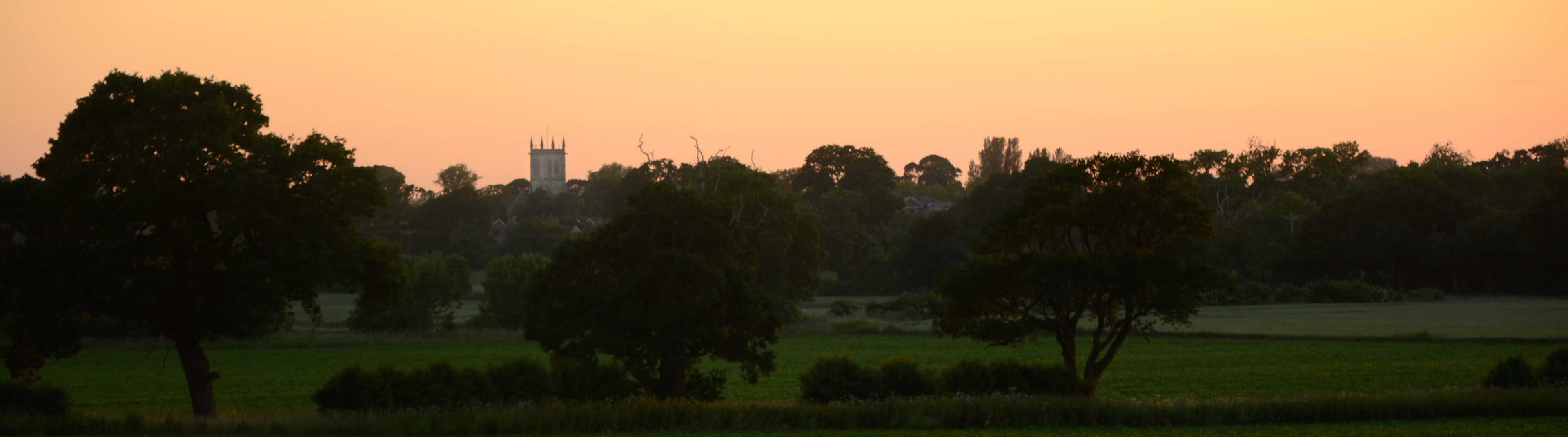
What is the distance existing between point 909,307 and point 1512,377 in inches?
1914

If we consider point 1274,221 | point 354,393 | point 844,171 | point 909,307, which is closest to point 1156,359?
point 354,393

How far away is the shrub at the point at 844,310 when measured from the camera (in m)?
73.6

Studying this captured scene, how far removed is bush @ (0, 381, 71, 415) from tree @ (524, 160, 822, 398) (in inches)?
381

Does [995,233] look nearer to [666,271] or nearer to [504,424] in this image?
[666,271]

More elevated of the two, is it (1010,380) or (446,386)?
(446,386)

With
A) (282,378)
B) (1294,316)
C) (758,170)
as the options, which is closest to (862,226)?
(758,170)

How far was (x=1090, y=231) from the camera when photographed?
27.9m

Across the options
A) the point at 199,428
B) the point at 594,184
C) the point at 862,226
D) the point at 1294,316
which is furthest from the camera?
the point at 594,184

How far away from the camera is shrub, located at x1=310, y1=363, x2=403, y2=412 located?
2469cm

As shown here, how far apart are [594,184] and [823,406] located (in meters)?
178

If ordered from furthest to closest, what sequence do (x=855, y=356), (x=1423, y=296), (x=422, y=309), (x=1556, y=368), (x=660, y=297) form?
(x=1423, y=296) → (x=422, y=309) → (x=855, y=356) → (x=1556, y=368) → (x=660, y=297)

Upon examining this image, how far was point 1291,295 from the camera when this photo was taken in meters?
81.0

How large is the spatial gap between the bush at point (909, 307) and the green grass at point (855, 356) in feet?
55.0

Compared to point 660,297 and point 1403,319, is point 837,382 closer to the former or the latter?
point 660,297
